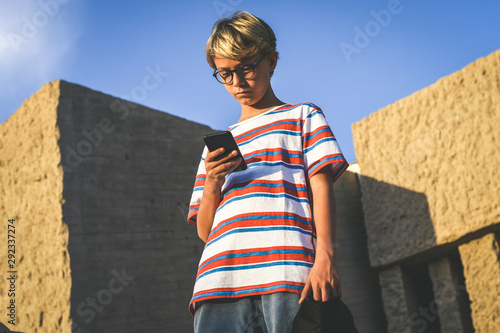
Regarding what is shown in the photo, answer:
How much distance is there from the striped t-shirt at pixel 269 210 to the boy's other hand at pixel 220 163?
0.20 ft

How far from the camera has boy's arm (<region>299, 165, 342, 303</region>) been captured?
1416 millimetres

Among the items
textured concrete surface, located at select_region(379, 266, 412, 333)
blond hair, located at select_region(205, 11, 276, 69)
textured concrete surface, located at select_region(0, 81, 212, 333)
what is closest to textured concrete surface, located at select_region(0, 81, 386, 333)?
textured concrete surface, located at select_region(0, 81, 212, 333)

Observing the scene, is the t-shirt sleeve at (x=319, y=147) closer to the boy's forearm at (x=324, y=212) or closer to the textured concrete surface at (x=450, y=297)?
the boy's forearm at (x=324, y=212)

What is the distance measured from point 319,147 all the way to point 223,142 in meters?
0.30

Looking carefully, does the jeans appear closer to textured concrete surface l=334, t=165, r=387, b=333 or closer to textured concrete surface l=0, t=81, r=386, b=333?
textured concrete surface l=0, t=81, r=386, b=333

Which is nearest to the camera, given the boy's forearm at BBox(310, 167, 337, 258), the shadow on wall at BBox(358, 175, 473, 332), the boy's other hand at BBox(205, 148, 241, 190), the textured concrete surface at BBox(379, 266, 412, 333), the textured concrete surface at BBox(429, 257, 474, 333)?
the boy's forearm at BBox(310, 167, 337, 258)

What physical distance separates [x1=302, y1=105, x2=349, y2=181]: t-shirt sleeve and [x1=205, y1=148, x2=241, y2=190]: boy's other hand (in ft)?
0.74

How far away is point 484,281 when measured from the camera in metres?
5.59

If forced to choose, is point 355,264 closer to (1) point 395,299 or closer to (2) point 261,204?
(1) point 395,299

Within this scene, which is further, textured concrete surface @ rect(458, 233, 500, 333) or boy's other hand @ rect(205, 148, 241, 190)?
textured concrete surface @ rect(458, 233, 500, 333)

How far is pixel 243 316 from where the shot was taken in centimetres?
147

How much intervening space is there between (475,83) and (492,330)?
2641 mm

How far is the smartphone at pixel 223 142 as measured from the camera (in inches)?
62.7

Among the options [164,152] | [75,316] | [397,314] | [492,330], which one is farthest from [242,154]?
[397,314]
